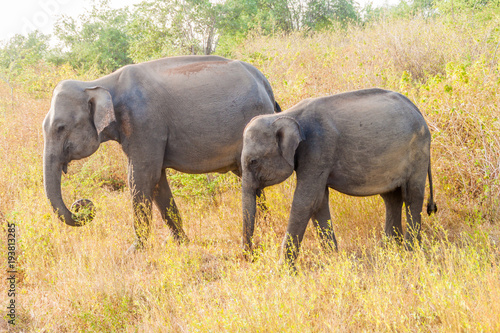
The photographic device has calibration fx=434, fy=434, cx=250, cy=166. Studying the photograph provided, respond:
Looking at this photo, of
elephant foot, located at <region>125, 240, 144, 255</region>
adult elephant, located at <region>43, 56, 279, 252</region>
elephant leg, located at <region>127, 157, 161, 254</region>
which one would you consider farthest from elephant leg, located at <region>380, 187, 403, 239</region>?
elephant foot, located at <region>125, 240, 144, 255</region>

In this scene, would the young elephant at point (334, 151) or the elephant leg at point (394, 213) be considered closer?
the young elephant at point (334, 151)

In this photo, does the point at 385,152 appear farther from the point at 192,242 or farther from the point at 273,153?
the point at 192,242

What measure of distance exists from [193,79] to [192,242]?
215 centimetres

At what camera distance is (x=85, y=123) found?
5.14m

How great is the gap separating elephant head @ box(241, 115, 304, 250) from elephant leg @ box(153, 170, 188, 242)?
158cm

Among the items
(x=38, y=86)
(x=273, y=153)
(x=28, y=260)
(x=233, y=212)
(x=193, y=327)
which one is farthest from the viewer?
(x=38, y=86)

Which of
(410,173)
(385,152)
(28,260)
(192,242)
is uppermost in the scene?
(385,152)

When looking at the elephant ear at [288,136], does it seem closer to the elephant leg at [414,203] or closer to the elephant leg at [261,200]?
the elephant leg at [261,200]

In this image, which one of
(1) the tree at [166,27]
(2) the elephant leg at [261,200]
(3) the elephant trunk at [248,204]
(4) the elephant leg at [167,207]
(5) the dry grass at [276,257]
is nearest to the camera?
(5) the dry grass at [276,257]

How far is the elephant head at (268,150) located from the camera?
4285mm

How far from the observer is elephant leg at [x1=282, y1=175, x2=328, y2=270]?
437cm

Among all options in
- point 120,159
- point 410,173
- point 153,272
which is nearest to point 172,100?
point 153,272

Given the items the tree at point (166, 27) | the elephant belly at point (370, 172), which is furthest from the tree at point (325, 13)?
the elephant belly at point (370, 172)

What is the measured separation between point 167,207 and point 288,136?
2.38m
